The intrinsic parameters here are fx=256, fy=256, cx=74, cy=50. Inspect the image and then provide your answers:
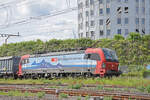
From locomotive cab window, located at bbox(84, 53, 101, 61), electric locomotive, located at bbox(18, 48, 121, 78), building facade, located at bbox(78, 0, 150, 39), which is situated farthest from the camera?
building facade, located at bbox(78, 0, 150, 39)

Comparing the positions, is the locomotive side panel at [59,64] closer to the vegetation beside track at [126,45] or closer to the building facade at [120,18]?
the vegetation beside track at [126,45]

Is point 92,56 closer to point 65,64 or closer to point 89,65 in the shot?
point 89,65

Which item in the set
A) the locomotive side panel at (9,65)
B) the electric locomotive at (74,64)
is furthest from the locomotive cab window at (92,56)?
the locomotive side panel at (9,65)

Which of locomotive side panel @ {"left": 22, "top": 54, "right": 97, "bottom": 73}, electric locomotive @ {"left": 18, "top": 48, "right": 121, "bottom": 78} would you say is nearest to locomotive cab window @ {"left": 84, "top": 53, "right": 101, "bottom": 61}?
electric locomotive @ {"left": 18, "top": 48, "right": 121, "bottom": 78}

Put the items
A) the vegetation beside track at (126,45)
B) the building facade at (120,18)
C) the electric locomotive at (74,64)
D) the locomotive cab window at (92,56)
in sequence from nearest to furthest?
1. the electric locomotive at (74,64)
2. the locomotive cab window at (92,56)
3. the vegetation beside track at (126,45)
4. the building facade at (120,18)

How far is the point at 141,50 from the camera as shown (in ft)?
135

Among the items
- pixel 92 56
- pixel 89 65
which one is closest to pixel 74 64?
pixel 89 65

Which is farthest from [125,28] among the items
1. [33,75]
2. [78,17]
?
[33,75]

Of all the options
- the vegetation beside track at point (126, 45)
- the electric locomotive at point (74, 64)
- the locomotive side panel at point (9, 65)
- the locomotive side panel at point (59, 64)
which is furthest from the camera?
the vegetation beside track at point (126, 45)

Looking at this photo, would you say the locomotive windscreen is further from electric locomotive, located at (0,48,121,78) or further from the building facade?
the building facade

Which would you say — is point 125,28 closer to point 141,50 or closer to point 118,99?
point 141,50

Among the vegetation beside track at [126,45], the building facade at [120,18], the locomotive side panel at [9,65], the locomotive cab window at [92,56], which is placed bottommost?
the locomotive side panel at [9,65]

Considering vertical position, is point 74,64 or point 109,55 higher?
point 109,55

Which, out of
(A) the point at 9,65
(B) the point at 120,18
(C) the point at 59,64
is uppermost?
(B) the point at 120,18
